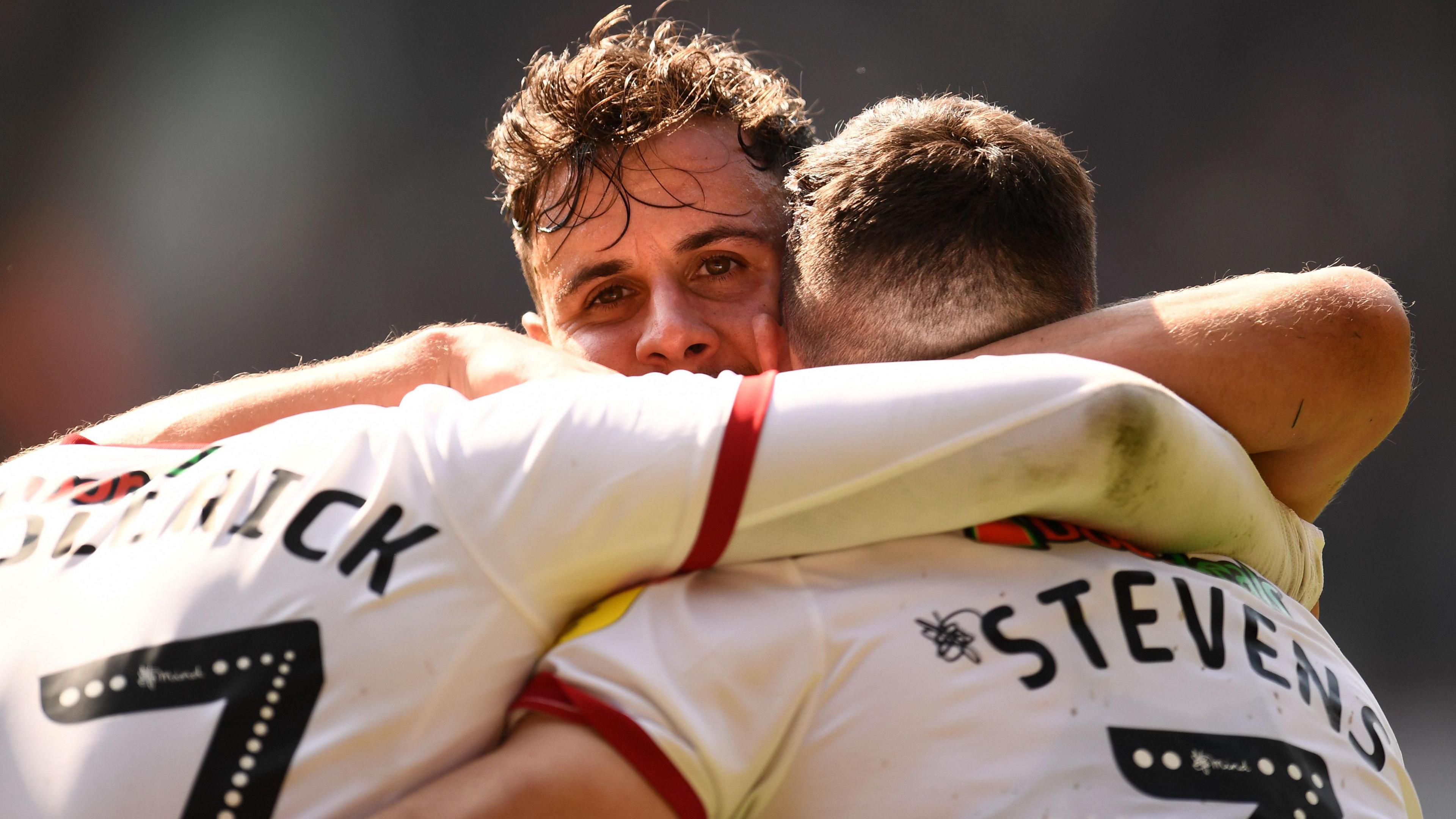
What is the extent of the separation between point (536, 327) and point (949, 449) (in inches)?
46.4

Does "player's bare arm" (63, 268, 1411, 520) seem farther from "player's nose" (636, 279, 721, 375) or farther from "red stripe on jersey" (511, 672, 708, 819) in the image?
"red stripe on jersey" (511, 672, 708, 819)

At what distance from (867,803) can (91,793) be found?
0.42m

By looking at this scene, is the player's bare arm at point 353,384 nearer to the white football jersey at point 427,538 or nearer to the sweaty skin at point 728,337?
the sweaty skin at point 728,337

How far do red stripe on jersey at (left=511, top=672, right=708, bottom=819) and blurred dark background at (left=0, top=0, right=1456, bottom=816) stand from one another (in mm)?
3355

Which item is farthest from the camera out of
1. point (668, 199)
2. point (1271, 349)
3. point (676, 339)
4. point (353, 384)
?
point (668, 199)

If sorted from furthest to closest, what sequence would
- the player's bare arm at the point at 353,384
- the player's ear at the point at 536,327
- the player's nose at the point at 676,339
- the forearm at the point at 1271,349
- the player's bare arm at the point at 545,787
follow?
1. the player's ear at the point at 536,327
2. the player's nose at the point at 676,339
3. the player's bare arm at the point at 353,384
4. the forearm at the point at 1271,349
5. the player's bare arm at the point at 545,787

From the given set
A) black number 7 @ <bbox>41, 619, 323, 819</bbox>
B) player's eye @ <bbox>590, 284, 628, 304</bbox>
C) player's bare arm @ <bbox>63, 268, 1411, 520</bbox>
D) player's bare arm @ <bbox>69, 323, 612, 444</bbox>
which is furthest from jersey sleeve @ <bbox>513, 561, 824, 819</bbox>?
player's eye @ <bbox>590, 284, 628, 304</bbox>

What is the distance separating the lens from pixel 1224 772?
0.63 metres

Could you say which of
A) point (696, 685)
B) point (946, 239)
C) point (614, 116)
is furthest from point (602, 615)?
point (614, 116)

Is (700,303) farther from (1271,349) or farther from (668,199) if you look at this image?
(1271,349)

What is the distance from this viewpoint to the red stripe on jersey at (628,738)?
56cm

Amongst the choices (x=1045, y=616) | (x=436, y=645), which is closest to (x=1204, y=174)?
(x=1045, y=616)

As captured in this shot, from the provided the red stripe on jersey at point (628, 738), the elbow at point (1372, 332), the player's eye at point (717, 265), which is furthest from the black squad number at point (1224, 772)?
the player's eye at point (717, 265)

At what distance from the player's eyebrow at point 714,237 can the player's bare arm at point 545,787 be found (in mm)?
943
